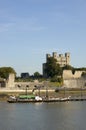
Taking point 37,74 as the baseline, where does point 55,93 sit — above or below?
below

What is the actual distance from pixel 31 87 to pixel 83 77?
12.4 meters

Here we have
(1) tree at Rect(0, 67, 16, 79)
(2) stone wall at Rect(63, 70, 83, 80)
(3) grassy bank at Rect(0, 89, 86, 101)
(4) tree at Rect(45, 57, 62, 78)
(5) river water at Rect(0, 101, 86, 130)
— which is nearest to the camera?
(5) river water at Rect(0, 101, 86, 130)

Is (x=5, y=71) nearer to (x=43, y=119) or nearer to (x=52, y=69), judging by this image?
(x=52, y=69)

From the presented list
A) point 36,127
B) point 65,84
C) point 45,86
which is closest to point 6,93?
point 45,86

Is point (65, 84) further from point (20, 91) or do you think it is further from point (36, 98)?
point (36, 98)

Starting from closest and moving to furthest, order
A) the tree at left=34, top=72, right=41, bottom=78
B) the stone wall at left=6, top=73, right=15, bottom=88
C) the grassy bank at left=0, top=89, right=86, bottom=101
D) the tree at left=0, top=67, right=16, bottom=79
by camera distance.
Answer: the grassy bank at left=0, top=89, right=86, bottom=101, the stone wall at left=6, top=73, right=15, bottom=88, the tree at left=0, top=67, right=16, bottom=79, the tree at left=34, top=72, right=41, bottom=78

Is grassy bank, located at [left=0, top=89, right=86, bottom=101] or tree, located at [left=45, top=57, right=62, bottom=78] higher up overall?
tree, located at [left=45, top=57, right=62, bottom=78]

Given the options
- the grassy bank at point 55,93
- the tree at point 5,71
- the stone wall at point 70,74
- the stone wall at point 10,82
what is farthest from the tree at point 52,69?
the stone wall at point 10,82

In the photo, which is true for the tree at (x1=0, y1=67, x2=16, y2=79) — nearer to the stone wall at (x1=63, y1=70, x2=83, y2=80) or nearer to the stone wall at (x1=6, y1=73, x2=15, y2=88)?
the stone wall at (x1=63, y1=70, x2=83, y2=80)

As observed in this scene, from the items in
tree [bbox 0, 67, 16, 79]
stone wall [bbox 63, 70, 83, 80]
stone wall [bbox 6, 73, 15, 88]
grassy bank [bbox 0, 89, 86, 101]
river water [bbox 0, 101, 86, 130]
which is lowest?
river water [bbox 0, 101, 86, 130]

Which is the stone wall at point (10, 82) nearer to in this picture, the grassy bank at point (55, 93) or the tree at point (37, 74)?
the grassy bank at point (55, 93)

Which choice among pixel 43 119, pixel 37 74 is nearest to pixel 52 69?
pixel 37 74

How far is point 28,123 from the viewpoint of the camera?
39.8 metres

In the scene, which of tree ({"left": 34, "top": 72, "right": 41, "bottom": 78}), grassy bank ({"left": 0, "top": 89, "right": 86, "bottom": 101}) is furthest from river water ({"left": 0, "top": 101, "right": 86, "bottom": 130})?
tree ({"left": 34, "top": 72, "right": 41, "bottom": 78})
